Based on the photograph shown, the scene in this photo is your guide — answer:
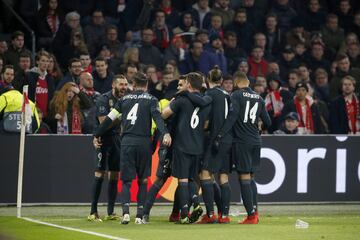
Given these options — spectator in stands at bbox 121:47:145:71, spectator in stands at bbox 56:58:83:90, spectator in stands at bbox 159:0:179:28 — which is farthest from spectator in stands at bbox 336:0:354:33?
spectator in stands at bbox 56:58:83:90

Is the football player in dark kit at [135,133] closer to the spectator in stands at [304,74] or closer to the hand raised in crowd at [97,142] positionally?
the hand raised in crowd at [97,142]

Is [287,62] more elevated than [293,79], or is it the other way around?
[287,62]

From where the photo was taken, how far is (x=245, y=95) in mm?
15500

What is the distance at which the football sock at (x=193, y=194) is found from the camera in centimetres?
1516

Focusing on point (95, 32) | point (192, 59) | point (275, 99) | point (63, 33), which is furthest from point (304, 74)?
point (63, 33)

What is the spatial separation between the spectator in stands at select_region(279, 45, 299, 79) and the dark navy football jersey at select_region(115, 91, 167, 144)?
8.74m

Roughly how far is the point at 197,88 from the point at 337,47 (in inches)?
406

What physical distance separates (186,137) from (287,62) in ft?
29.3

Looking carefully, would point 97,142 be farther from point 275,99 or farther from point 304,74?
point 304,74

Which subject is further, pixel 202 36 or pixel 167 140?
pixel 202 36

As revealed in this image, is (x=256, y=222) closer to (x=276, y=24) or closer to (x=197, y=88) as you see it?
(x=197, y=88)

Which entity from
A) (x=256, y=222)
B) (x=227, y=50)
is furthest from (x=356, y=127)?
(x=256, y=222)

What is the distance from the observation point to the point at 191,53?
72.2 feet

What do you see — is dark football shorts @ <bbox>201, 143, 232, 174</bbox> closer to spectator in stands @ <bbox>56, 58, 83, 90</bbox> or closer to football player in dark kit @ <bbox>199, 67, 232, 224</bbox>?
football player in dark kit @ <bbox>199, 67, 232, 224</bbox>
